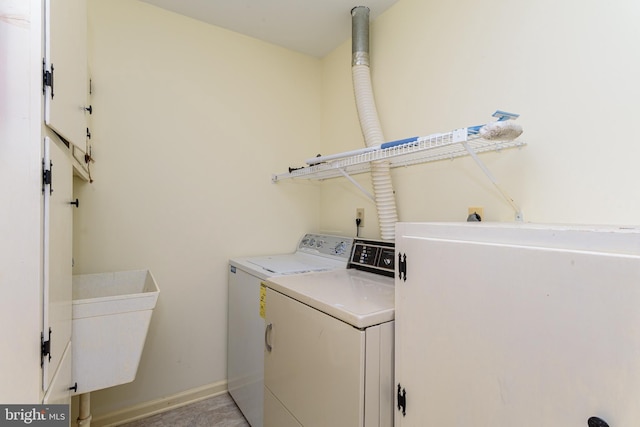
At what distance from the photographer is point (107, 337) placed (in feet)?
4.42

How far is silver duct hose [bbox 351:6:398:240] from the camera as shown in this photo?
177cm

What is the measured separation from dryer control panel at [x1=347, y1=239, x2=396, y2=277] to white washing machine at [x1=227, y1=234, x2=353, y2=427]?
83 millimetres

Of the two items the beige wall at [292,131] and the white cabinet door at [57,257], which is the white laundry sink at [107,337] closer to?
the white cabinet door at [57,257]

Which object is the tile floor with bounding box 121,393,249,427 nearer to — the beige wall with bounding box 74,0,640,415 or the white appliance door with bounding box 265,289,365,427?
the beige wall with bounding box 74,0,640,415

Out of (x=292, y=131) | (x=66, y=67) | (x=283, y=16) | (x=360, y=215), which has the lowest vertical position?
(x=360, y=215)

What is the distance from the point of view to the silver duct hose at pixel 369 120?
177 centimetres

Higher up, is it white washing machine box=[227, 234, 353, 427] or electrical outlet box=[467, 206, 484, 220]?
electrical outlet box=[467, 206, 484, 220]

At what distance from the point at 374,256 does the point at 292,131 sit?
1356 mm

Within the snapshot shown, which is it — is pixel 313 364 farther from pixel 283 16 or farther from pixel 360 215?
pixel 283 16

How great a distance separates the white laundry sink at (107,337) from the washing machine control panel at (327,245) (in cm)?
110

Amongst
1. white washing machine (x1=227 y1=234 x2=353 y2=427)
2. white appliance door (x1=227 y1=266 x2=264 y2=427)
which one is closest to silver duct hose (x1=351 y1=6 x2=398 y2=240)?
white washing machine (x1=227 y1=234 x2=353 y2=427)

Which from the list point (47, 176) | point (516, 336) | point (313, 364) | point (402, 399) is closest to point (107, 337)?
point (47, 176)

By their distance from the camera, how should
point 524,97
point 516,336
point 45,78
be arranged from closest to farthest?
point 516,336 < point 45,78 < point 524,97

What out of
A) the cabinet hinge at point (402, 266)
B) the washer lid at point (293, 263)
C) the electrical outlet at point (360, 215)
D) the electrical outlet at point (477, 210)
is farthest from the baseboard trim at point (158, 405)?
the electrical outlet at point (477, 210)
